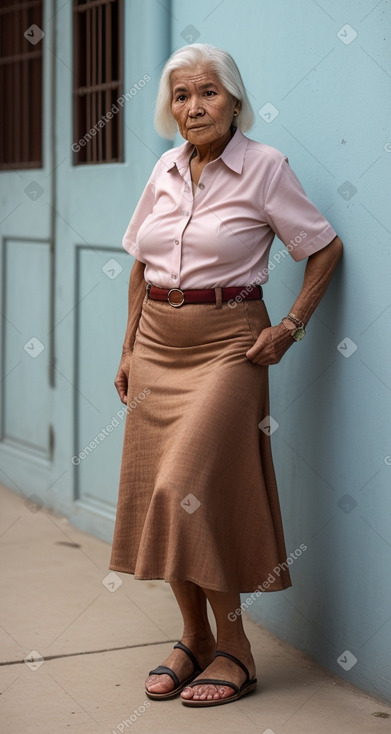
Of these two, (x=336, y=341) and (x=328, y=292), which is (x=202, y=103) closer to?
(x=328, y=292)

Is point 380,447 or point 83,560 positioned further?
point 83,560

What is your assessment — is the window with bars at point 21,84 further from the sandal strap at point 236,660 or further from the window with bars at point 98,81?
the sandal strap at point 236,660

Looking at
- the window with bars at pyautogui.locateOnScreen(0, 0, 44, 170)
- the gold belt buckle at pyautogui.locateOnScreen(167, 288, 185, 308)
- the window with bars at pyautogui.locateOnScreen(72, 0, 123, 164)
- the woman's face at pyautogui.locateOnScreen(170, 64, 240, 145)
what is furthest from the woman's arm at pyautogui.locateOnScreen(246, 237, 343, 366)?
the window with bars at pyautogui.locateOnScreen(0, 0, 44, 170)

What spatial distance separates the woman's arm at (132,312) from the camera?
11.9ft

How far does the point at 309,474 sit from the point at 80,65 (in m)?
2.48

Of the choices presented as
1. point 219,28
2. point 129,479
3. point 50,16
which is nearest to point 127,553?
point 129,479

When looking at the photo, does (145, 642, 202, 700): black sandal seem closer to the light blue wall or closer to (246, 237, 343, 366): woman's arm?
the light blue wall

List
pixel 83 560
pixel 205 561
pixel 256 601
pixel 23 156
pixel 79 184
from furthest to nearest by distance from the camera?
pixel 23 156, pixel 79 184, pixel 83 560, pixel 256 601, pixel 205 561

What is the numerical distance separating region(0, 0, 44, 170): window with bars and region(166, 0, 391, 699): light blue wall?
80.3 inches

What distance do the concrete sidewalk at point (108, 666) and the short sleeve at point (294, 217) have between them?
1.29m

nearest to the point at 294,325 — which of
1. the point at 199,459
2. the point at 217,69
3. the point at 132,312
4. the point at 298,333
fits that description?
the point at 298,333

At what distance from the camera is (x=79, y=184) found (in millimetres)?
5172

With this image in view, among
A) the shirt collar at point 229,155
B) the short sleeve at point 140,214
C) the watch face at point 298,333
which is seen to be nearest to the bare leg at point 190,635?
the watch face at point 298,333

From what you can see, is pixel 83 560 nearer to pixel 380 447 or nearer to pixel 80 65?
pixel 380 447
